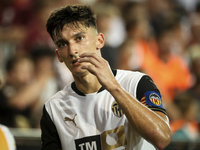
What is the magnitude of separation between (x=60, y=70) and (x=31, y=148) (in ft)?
5.17

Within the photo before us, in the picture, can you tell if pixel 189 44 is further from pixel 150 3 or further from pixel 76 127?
pixel 76 127

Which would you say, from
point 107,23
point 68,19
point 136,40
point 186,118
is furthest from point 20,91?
point 186,118

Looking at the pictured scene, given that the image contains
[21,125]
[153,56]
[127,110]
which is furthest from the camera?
[153,56]

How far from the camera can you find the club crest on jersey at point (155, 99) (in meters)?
1.99

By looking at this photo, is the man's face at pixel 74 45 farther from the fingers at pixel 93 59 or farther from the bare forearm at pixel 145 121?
the bare forearm at pixel 145 121

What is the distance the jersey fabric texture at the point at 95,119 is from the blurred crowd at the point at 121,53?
1.90 metres

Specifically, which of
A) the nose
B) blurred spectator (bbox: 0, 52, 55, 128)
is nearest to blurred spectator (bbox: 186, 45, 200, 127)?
blurred spectator (bbox: 0, 52, 55, 128)

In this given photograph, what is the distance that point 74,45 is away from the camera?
2.15 metres

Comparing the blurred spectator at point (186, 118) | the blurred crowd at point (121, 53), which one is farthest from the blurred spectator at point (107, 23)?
the blurred spectator at point (186, 118)

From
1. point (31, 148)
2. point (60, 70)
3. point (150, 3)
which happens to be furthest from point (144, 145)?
point (150, 3)

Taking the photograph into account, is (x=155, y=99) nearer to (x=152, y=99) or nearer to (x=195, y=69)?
(x=152, y=99)

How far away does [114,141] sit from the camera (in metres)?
2.13

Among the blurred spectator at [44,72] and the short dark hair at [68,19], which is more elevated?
the short dark hair at [68,19]

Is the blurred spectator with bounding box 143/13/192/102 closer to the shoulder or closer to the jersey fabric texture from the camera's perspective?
the shoulder
